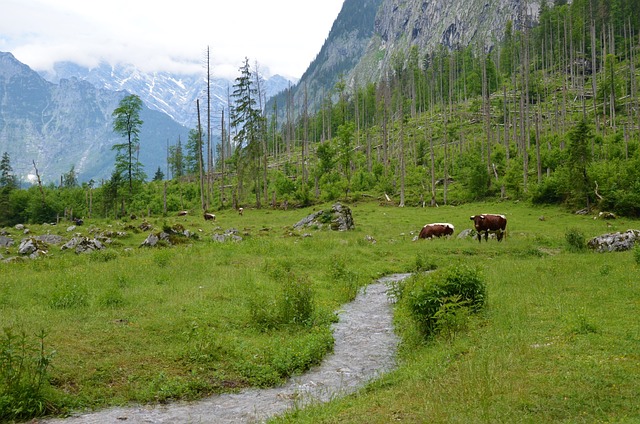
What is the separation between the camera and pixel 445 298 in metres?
12.0

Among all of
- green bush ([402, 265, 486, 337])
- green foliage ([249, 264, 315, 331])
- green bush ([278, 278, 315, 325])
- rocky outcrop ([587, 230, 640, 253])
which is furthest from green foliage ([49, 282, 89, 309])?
rocky outcrop ([587, 230, 640, 253])

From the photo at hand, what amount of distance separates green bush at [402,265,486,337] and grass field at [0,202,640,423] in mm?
389

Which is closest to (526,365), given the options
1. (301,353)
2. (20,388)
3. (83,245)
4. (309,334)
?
(301,353)

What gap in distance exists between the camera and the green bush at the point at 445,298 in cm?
1173

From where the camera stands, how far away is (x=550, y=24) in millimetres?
100250

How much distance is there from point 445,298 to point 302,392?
4612mm

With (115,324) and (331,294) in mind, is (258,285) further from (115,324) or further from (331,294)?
Answer: (115,324)

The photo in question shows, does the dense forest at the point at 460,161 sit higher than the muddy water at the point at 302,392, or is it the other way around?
the dense forest at the point at 460,161

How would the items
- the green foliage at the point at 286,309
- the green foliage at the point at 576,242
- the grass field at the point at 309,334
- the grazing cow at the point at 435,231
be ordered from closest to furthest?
the grass field at the point at 309,334
the green foliage at the point at 286,309
the green foliage at the point at 576,242
the grazing cow at the point at 435,231

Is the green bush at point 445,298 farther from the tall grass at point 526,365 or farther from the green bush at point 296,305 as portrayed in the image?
the green bush at point 296,305

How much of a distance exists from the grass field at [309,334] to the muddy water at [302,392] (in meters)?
0.41

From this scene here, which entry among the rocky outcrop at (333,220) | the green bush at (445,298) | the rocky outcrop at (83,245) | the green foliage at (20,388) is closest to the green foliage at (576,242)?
the green bush at (445,298)

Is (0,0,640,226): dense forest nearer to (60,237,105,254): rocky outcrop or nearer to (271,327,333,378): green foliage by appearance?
(60,237,105,254): rocky outcrop

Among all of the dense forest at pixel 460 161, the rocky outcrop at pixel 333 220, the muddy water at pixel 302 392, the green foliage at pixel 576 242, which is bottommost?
the muddy water at pixel 302 392
